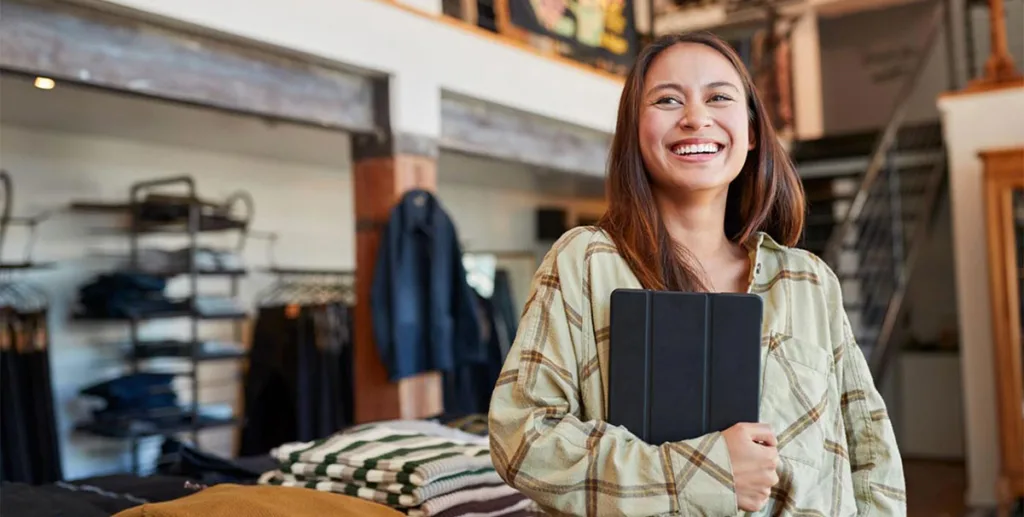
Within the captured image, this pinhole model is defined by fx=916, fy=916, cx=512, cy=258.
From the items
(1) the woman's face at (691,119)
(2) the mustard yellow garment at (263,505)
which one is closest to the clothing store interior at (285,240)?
(2) the mustard yellow garment at (263,505)

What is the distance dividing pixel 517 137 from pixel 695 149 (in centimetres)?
361

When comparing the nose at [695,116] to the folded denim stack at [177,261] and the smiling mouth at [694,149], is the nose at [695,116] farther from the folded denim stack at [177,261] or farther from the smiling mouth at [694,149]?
the folded denim stack at [177,261]

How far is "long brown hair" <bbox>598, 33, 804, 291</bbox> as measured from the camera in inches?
41.3

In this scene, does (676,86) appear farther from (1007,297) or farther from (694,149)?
(1007,297)

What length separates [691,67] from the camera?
1056 millimetres

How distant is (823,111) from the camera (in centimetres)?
918

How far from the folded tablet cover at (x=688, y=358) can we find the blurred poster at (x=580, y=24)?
374 centimetres

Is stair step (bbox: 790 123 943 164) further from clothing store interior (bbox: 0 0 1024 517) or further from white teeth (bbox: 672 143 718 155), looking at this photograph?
white teeth (bbox: 672 143 718 155)

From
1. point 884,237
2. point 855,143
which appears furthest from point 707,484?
point 855,143

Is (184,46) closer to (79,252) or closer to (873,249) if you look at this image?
(79,252)

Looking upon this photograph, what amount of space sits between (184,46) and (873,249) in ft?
15.3

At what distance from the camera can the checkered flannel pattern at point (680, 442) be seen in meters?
0.91

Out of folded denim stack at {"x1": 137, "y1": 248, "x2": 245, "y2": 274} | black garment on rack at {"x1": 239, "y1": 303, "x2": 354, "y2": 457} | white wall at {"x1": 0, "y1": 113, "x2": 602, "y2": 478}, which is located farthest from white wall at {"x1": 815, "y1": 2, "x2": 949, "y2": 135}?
folded denim stack at {"x1": 137, "y1": 248, "x2": 245, "y2": 274}

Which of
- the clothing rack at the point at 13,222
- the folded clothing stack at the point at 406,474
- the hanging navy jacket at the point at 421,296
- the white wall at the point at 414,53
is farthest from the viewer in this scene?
the clothing rack at the point at 13,222
